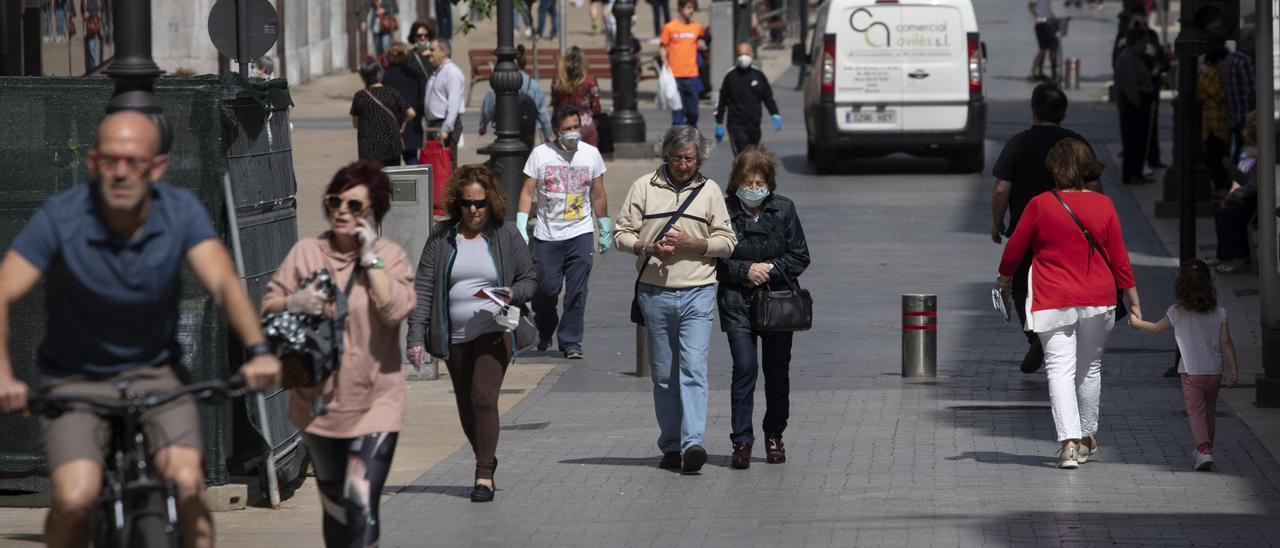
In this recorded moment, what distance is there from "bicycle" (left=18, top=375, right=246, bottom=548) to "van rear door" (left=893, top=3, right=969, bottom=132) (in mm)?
18747

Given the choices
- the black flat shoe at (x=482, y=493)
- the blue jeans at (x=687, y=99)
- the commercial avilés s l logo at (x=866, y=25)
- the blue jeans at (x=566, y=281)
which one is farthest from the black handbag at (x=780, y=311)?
the blue jeans at (x=687, y=99)

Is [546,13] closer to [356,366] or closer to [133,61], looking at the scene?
[133,61]

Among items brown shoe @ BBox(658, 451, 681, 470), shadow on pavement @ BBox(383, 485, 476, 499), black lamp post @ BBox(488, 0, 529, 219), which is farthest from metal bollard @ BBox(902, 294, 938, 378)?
black lamp post @ BBox(488, 0, 529, 219)

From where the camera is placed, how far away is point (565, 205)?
42.8 ft

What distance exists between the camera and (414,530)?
26.9ft

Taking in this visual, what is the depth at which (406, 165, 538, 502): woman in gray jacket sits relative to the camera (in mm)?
8539

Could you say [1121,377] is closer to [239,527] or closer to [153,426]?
[239,527]

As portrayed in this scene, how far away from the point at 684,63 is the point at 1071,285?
19.1 metres

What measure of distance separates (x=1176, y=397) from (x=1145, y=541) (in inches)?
152

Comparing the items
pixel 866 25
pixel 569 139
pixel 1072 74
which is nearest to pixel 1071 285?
pixel 569 139

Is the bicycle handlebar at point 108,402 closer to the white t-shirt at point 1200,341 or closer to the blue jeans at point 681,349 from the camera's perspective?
the blue jeans at point 681,349

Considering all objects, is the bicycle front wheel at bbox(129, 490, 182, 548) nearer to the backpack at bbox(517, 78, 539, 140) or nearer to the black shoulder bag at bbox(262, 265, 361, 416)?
the black shoulder bag at bbox(262, 265, 361, 416)

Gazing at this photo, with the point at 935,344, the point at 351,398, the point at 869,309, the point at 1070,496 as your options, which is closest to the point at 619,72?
the point at 869,309

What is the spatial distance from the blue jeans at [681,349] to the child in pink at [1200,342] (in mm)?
2045
